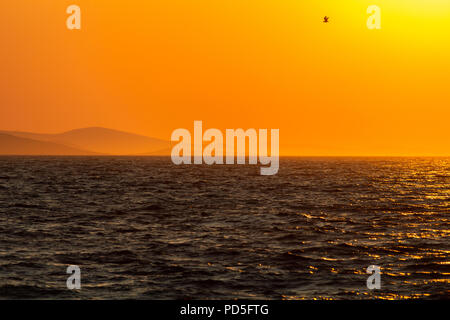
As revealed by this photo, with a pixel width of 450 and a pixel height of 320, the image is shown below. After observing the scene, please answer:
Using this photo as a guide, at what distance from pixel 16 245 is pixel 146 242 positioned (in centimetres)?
641

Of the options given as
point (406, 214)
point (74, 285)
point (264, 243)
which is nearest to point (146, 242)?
point (264, 243)

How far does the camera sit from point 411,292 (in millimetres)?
18531

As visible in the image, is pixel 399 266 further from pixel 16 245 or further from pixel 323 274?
pixel 16 245

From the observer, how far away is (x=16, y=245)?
2653 cm

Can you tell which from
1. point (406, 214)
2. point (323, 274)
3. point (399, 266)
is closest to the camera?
point (323, 274)

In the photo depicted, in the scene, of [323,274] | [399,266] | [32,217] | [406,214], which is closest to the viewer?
[323,274]
